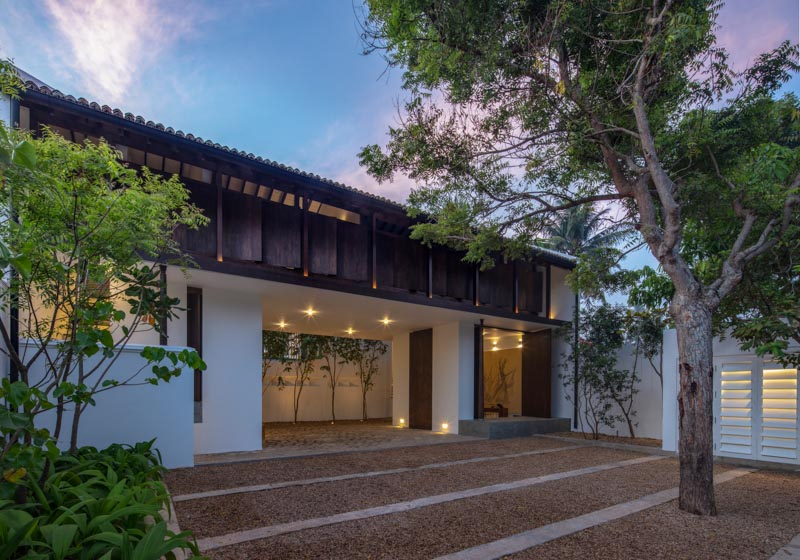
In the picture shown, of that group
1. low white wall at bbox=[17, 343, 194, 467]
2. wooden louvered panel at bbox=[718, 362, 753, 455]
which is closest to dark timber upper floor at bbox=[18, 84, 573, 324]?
low white wall at bbox=[17, 343, 194, 467]

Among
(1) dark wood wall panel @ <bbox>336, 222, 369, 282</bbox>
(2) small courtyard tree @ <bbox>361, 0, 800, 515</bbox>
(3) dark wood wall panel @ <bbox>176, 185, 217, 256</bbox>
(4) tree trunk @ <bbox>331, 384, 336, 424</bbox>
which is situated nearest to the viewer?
(2) small courtyard tree @ <bbox>361, 0, 800, 515</bbox>

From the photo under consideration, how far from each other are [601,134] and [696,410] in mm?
3769

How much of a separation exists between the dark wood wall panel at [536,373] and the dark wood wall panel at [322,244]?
848cm

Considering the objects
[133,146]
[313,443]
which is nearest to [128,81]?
[133,146]

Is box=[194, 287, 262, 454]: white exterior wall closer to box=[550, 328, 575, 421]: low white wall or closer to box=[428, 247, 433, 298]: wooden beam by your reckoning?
box=[428, 247, 433, 298]: wooden beam

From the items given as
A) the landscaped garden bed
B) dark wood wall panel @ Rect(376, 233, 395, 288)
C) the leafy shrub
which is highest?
dark wood wall panel @ Rect(376, 233, 395, 288)

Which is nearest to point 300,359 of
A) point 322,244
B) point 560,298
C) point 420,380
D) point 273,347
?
point 273,347

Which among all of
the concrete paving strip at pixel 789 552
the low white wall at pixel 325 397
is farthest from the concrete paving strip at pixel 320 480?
the low white wall at pixel 325 397

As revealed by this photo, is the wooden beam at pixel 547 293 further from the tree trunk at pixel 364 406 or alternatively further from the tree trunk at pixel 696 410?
the tree trunk at pixel 696 410

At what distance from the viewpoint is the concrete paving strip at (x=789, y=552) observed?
421cm

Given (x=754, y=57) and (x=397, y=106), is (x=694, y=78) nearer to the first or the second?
(x=754, y=57)

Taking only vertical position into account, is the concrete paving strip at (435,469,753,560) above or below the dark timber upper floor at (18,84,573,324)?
below

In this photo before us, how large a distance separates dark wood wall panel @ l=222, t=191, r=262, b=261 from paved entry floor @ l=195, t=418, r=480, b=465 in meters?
3.65

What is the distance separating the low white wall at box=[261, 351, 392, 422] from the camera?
646 inches
